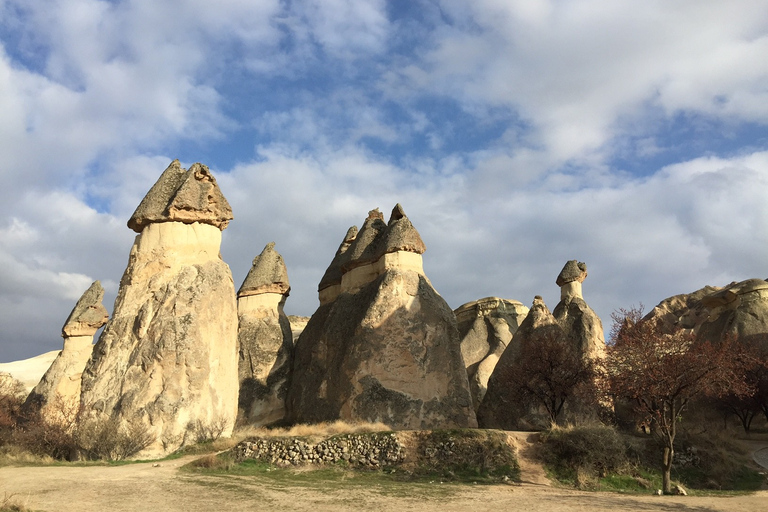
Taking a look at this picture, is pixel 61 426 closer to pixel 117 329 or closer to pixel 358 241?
pixel 117 329

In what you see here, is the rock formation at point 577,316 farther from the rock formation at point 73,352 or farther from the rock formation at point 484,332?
the rock formation at point 73,352

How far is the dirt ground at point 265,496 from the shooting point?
8703 millimetres

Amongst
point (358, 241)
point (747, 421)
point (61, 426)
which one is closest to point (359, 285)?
point (358, 241)

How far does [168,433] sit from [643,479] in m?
10.0

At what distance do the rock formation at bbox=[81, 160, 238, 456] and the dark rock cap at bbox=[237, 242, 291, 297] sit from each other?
16.6 ft

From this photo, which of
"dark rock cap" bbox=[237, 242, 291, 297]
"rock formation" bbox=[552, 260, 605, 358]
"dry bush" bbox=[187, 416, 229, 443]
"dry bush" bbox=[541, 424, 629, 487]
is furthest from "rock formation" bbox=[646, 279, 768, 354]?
"dry bush" bbox=[187, 416, 229, 443]

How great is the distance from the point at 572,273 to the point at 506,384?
8.86m

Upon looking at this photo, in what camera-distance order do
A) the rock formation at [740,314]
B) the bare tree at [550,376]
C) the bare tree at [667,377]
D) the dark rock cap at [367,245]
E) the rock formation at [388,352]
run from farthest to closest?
the rock formation at [740,314], the dark rock cap at [367,245], the bare tree at [550,376], the rock formation at [388,352], the bare tree at [667,377]

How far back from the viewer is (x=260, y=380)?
2027 cm

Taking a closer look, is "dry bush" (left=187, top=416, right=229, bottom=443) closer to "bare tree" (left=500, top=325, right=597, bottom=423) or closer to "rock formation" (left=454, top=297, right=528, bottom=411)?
"bare tree" (left=500, top=325, right=597, bottom=423)

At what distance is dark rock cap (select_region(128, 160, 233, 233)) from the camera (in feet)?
55.4

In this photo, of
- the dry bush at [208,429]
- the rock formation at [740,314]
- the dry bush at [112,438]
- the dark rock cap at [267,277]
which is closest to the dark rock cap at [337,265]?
the dark rock cap at [267,277]

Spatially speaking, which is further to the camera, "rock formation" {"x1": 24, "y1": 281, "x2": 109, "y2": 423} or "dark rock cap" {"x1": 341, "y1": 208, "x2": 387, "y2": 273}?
"rock formation" {"x1": 24, "y1": 281, "x2": 109, "y2": 423}

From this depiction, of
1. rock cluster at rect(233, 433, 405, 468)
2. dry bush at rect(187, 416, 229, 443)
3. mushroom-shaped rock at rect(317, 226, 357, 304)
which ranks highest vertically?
mushroom-shaped rock at rect(317, 226, 357, 304)
